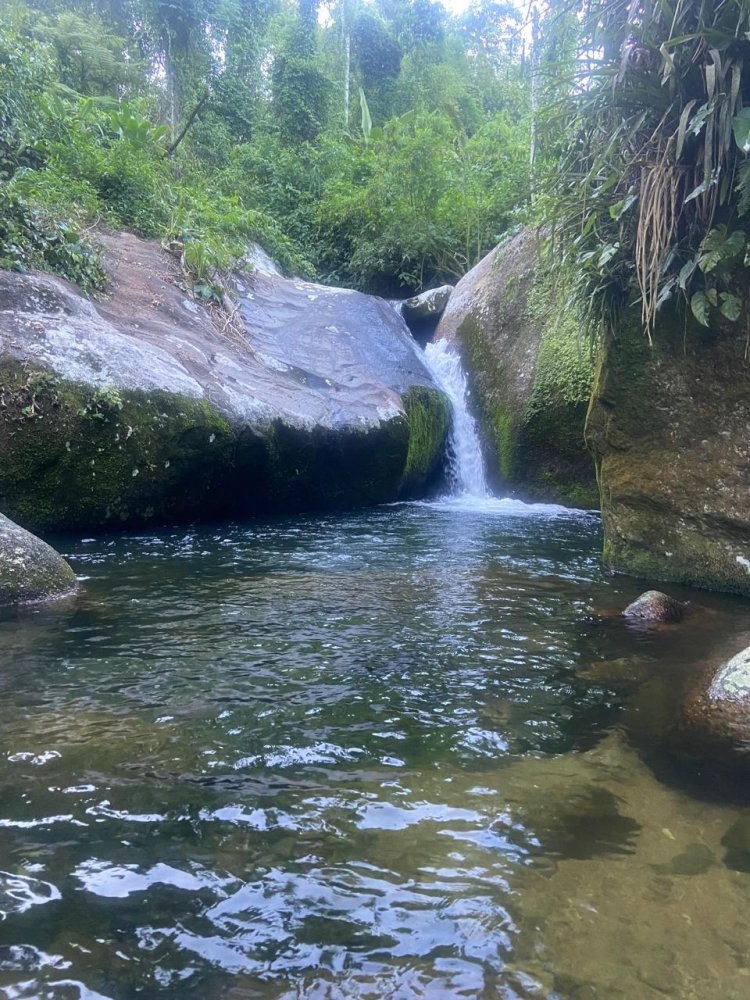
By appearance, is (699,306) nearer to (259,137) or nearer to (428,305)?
(428,305)

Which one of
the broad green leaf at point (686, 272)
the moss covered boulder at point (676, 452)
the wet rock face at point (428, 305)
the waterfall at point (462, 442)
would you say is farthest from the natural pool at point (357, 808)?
the wet rock face at point (428, 305)

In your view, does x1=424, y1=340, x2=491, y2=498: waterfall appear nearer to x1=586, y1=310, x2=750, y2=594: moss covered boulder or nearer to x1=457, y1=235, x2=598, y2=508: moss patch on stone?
x1=457, y1=235, x2=598, y2=508: moss patch on stone

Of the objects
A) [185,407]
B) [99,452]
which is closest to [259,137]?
[185,407]

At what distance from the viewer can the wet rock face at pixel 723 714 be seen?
A: 106 inches

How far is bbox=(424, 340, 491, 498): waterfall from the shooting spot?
32.8 ft

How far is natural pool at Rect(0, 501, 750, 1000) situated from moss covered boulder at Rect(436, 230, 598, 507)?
4.71 meters

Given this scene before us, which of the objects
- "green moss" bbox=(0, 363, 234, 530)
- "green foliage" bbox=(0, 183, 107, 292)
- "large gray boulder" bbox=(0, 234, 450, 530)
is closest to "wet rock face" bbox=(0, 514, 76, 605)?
"green moss" bbox=(0, 363, 234, 530)

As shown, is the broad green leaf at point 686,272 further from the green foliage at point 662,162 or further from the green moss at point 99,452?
the green moss at point 99,452

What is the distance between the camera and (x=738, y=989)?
157 cm

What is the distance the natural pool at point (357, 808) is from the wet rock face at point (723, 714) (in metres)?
0.14

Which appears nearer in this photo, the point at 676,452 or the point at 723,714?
the point at 723,714

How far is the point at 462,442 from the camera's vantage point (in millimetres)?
10266

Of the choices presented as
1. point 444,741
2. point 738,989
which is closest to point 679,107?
point 444,741

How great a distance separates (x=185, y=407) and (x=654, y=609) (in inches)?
178
